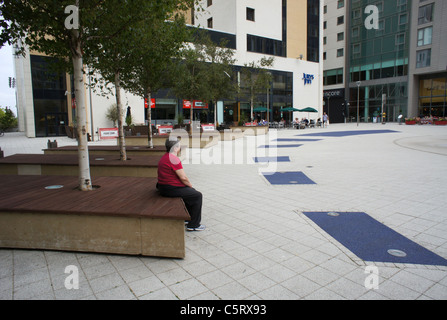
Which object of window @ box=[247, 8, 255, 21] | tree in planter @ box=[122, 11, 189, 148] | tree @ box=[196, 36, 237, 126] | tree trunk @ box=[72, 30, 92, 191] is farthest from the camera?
window @ box=[247, 8, 255, 21]

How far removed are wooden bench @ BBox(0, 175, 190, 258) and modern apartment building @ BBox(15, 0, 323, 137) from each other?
25.2 metres

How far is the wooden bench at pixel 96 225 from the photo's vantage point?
3803 mm

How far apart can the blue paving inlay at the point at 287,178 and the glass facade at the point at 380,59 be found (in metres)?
46.0

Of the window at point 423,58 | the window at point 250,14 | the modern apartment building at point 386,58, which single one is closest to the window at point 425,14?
the modern apartment building at point 386,58

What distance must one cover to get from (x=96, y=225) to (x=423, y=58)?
5680 centimetres

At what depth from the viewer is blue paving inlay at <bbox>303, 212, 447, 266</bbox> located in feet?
12.6

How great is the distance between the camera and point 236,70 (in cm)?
4194

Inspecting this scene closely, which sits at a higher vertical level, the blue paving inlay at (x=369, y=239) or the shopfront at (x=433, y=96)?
the shopfront at (x=433, y=96)

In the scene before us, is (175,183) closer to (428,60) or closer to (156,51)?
(156,51)

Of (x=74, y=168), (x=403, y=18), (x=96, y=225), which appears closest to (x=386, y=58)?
(x=403, y=18)

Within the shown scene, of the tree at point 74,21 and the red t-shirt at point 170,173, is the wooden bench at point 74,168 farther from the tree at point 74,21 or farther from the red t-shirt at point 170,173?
the red t-shirt at point 170,173

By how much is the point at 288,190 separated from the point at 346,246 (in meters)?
3.31

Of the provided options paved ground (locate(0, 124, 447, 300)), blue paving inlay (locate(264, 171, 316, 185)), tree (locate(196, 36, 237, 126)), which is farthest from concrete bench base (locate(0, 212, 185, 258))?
tree (locate(196, 36, 237, 126))

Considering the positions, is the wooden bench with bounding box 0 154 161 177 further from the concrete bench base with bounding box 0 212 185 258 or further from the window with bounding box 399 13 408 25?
the window with bounding box 399 13 408 25
